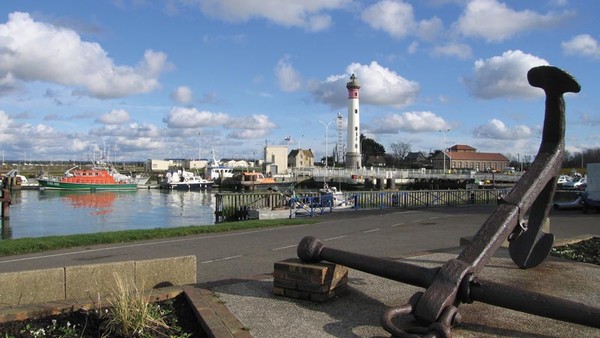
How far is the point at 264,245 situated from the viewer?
577 inches

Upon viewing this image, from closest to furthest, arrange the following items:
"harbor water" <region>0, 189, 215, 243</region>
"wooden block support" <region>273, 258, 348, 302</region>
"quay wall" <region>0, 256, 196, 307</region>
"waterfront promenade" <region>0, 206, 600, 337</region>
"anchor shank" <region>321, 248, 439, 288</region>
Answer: "anchor shank" <region>321, 248, 439, 288</region> → "waterfront promenade" <region>0, 206, 600, 337</region> → "quay wall" <region>0, 256, 196, 307</region> → "wooden block support" <region>273, 258, 348, 302</region> → "harbor water" <region>0, 189, 215, 243</region>

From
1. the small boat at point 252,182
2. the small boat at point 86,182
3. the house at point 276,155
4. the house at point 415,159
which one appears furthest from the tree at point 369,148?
the small boat at point 86,182

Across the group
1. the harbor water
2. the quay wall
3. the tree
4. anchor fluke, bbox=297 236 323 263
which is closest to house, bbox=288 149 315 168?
the tree

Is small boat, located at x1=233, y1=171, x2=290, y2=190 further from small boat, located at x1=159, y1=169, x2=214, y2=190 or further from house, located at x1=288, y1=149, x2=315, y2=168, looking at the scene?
house, located at x1=288, y1=149, x2=315, y2=168

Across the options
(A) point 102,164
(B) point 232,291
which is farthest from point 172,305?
(A) point 102,164

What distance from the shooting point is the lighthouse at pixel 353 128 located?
330 feet

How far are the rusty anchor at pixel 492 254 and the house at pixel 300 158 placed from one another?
5461 inches

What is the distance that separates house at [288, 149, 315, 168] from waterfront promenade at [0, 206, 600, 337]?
4862 inches

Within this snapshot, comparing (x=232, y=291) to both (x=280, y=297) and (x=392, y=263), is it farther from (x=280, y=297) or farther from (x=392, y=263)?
(x=392, y=263)

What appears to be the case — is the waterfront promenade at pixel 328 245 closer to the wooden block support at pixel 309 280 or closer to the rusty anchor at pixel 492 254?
the wooden block support at pixel 309 280

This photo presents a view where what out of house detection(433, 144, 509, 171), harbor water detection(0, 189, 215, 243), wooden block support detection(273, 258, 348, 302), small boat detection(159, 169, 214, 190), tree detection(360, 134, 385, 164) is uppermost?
tree detection(360, 134, 385, 164)

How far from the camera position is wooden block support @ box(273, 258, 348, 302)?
638cm

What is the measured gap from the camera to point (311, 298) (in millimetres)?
6469

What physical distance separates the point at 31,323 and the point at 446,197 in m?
38.2
